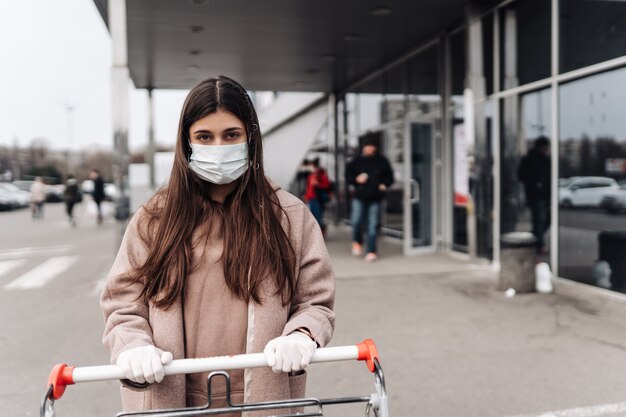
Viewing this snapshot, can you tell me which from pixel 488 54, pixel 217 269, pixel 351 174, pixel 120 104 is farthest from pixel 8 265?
pixel 217 269

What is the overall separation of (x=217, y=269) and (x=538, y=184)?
23.6 ft

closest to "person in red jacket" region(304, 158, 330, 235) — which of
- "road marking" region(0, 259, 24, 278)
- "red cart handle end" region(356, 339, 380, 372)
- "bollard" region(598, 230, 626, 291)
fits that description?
"road marking" region(0, 259, 24, 278)

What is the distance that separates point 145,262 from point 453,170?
9491 mm

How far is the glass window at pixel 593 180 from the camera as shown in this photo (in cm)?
677

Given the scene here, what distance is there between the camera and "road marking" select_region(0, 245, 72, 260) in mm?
12070

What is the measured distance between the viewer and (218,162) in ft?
6.04

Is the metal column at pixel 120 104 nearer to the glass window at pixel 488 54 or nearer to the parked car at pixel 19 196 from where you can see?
the glass window at pixel 488 54

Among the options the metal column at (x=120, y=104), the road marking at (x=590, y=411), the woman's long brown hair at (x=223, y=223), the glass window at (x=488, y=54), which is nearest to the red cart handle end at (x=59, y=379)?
the woman's long brown hair at (x=223, y=223)

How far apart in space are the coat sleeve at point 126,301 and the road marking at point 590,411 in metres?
2.82

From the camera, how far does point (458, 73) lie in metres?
10.5

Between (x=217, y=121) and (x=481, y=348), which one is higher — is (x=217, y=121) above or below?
above

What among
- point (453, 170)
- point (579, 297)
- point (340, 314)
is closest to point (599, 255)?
point (579, 297)

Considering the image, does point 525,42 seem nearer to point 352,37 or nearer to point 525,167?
point 525,167

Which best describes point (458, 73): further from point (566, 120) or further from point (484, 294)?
point (484, 294)
